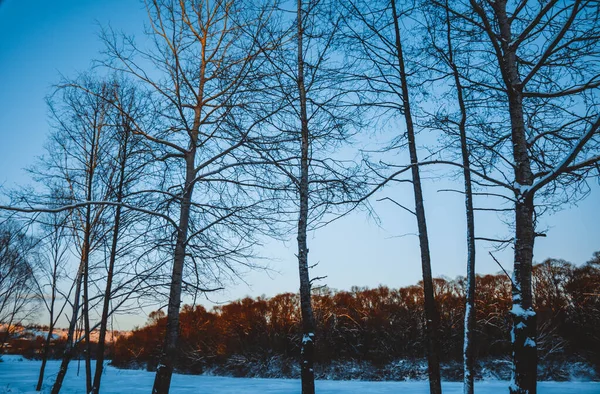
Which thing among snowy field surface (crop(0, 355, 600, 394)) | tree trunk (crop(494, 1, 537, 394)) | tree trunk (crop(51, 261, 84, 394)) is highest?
tree trunk (crop(494, 1, 537, 394))

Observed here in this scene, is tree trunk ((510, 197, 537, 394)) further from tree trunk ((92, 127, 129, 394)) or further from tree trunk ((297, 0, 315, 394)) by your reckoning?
tree trunk ((92, 127, 129, 394))

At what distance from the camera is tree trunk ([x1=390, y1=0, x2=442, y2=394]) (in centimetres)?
610

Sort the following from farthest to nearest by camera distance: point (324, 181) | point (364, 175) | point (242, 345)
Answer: point (242, 345) → point (324, 181) → point (364, 175)

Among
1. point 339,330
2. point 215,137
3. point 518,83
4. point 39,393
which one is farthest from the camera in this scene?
point 339,330

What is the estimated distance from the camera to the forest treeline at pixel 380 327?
29.9m

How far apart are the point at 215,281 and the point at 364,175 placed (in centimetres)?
349

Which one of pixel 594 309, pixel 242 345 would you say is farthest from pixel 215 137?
pixel 242 345

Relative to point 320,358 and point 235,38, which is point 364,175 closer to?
point 235,38

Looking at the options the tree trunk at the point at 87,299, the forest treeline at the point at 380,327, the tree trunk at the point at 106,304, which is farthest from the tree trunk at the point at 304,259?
the forest treeline at the point at 380,327

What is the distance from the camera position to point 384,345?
38594mm

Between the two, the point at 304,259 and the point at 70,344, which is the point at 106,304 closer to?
the point at 70,344

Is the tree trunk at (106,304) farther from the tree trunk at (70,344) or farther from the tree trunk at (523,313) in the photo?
the tree trunk at (523,313)

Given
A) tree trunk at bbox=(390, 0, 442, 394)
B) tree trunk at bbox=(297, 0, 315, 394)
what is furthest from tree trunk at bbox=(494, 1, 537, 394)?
tree trunk at bbox=(297, 0, 315, 394)

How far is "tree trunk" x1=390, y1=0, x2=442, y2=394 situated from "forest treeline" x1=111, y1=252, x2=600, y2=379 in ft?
76.5
